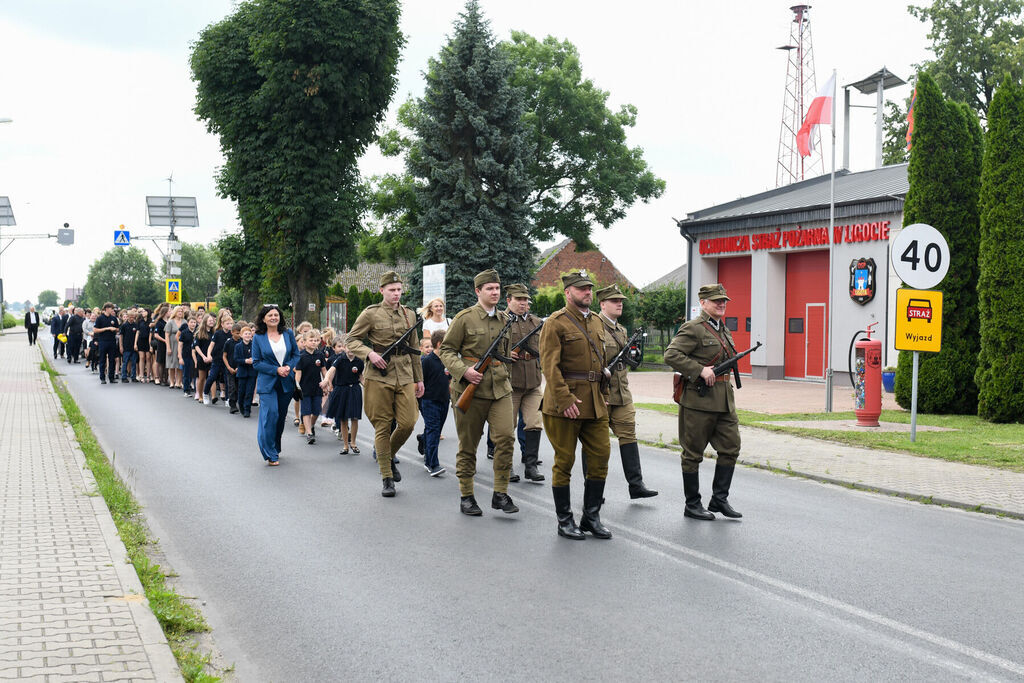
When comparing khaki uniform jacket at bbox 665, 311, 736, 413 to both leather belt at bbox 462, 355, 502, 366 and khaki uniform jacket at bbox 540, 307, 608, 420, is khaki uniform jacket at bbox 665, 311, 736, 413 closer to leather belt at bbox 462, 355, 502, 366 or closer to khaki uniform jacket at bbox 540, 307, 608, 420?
khaki uniform jacket at bbox 540, 307, 608, 420

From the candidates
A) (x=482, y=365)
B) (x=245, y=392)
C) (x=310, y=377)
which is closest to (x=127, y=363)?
(x=245, y=392)

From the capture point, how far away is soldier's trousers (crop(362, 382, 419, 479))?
9.10 m

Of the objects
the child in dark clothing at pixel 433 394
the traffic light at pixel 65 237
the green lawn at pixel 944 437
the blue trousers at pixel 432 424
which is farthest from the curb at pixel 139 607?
the traffic light at pixel 65 237

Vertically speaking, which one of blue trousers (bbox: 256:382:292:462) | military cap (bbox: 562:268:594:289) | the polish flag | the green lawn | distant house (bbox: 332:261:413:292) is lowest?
the green lawn

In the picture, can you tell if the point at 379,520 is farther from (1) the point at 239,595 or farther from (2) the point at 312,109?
(2) the point at 312,109

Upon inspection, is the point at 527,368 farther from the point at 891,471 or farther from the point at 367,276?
the point at 367,276

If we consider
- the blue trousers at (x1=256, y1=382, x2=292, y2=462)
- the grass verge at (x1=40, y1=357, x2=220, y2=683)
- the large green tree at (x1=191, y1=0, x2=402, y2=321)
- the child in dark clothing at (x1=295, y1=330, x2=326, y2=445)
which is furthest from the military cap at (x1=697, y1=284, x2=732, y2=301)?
the large green tree at (x1=191, y1=0, x2=402, y2=321)

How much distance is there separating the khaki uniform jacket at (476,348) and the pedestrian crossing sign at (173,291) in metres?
26.7

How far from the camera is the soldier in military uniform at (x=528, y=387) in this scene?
9.65 metres

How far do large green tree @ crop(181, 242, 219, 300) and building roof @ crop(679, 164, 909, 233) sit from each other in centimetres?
11754

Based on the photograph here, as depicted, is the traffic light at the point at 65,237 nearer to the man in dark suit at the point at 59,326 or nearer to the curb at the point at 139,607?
the man in dark suit at the point at 59,326

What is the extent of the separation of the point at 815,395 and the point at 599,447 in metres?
16.4

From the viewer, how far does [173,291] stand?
3369cm

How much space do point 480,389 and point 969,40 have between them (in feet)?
133
